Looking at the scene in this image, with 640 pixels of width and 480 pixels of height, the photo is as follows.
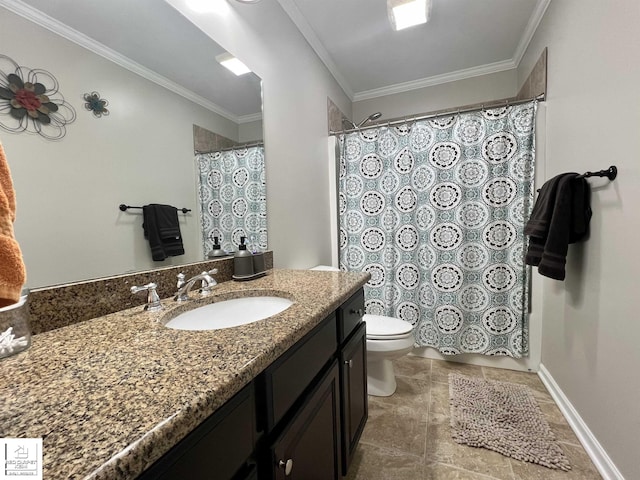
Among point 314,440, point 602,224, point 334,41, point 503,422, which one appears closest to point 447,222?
point 602,224

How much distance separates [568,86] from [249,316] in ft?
6.53

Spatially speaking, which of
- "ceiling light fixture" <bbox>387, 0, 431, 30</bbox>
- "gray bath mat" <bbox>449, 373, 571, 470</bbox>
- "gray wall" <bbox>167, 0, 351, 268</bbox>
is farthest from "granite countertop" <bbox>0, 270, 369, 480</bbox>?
"ceiling light fixture" <bbox>387, 0, 431, 30</bbox>

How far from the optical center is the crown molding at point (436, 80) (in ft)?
8.25

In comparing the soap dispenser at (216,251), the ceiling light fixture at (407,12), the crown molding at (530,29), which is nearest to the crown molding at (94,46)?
the soap dispenser at (216,251)

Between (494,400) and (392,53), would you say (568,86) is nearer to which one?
(392,53)

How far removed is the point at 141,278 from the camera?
0.90 m

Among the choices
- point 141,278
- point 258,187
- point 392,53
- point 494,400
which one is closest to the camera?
point 141,278

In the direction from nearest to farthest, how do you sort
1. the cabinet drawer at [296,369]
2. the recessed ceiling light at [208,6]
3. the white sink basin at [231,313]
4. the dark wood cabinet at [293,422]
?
the dark wood cabinet at [293,422]
the cabinet drawer at [296,369]
the white sink basin at [231,313]
the recessed ceiling light at [208,6]

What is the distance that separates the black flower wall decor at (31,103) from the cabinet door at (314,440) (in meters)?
0.94

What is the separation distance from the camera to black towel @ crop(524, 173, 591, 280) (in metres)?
1.29

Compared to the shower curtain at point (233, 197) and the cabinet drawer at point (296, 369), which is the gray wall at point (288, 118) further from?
the cabinet drawer at point (296, 369)

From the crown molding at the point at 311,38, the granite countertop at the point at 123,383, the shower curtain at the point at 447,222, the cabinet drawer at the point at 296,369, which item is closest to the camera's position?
the granite countertop at the point at 123,383

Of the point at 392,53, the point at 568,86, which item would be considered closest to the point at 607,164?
the point at 568,86

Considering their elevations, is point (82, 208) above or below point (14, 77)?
below
